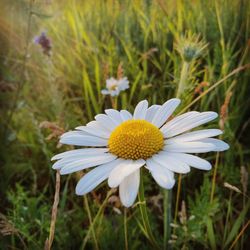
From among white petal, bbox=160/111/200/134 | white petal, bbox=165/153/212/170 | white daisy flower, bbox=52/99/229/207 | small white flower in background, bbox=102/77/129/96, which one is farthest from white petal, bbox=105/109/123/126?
small white flower in background, bbox=102/77/129/96

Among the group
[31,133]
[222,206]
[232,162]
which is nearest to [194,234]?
[222,206]

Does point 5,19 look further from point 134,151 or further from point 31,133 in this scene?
point 134,151

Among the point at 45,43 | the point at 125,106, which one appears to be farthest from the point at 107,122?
the point at 45,43

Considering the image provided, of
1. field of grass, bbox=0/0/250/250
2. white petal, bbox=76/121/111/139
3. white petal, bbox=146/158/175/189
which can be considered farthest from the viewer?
field of grass, bbox=0/0/250/250

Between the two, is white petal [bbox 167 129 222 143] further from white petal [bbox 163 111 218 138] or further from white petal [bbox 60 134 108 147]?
white petal [bbox 60 134 108 147]

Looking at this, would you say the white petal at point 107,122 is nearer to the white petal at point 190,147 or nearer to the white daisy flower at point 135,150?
the white daisy flower at point 135,150
